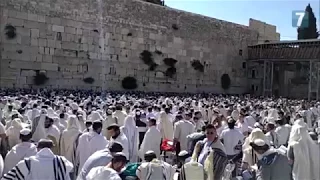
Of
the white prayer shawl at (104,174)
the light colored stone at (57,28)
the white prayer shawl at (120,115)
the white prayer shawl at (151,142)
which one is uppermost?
the light colored stone at (57,28)

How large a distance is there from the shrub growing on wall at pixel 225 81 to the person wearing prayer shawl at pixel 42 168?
25728 millimetres

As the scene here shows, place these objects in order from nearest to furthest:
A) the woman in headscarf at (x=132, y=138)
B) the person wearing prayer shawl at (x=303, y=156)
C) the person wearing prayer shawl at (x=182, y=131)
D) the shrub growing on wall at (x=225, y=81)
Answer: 1. the person wearing prayer shawl at (x=303, y=156)
2. the woman in headscarf at (x=132, y=138)
3. the person wearing prayer shawl at (x=182, y=131)
4. the shrub growing on wall at (x=225, y=81)

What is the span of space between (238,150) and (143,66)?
18485 millimetres

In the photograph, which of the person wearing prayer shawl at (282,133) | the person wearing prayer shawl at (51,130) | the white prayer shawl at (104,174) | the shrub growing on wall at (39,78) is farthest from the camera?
the shrub growing on wall at (39,78)

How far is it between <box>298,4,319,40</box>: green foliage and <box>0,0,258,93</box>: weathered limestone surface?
984 centimetres

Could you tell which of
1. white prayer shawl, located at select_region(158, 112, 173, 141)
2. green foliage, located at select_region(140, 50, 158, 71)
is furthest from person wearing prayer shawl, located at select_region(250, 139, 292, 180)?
green foliage, located at select_region(140, 50, 158, 71)

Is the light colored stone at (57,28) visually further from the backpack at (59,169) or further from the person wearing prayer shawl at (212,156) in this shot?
the backpack at (59,169)

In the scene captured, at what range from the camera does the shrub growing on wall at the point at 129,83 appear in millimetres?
22875

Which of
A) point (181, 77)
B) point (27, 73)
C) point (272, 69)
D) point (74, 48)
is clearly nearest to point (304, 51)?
point (272, 69)

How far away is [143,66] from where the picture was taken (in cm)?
2405

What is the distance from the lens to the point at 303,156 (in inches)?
183

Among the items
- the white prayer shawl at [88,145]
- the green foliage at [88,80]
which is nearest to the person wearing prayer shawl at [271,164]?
the white prayer shawl at [88,145]

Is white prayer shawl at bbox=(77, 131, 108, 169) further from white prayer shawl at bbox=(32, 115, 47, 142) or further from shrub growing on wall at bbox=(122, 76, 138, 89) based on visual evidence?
shrub growing on wall at bbox=(122, 76, 138, 89)

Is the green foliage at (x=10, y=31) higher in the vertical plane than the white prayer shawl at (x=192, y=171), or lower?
higher
